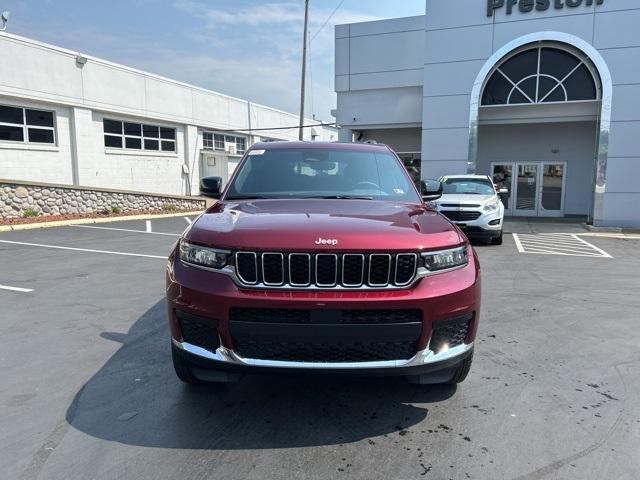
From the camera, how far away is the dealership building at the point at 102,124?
17.0 m

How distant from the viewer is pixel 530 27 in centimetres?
1588

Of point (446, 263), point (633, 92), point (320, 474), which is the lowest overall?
point (320, 474)

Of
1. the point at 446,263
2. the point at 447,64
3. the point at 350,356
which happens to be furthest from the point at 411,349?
the point at 447,64

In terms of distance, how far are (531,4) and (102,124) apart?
17165 mm

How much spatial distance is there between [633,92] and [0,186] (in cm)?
1938

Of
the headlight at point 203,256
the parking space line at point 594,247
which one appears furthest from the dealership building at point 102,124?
the headlight at point 203,256

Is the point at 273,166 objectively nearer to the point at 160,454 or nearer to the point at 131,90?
the point at 160,454

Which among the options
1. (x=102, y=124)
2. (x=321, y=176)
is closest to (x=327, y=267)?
(x=321, y=176)

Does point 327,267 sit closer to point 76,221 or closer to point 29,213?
point 76,221

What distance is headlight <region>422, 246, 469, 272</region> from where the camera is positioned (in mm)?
2783

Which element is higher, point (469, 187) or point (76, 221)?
point (469, 187)

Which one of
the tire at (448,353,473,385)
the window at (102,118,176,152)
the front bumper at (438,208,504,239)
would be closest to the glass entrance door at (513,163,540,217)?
the front bumper at (438,208,504,239)

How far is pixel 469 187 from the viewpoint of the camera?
12.7 meters

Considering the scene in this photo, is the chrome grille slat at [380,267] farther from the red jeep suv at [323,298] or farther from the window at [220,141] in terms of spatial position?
the window at [220,141]
